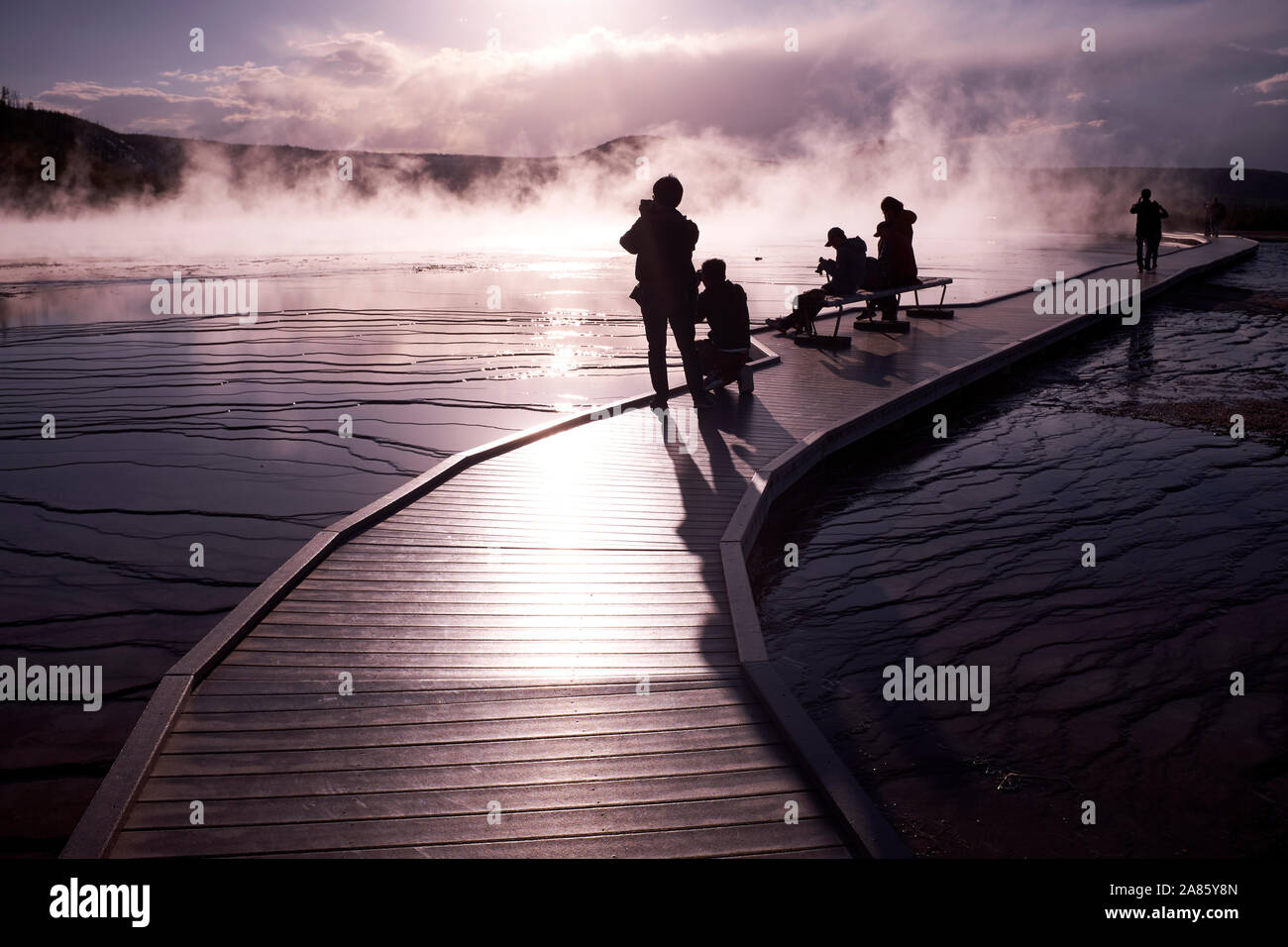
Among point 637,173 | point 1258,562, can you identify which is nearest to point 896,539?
point 1258,562

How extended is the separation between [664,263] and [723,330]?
162 cm

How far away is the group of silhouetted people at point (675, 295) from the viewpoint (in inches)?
331

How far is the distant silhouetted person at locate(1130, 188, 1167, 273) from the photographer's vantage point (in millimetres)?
21984

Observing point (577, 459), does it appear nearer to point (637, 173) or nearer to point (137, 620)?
point (137, 620)

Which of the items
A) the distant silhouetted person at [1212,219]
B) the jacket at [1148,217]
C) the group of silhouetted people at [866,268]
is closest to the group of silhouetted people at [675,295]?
the group of silhouetted people at [866,268]

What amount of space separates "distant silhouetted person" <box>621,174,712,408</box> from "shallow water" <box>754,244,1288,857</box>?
191 centimetres

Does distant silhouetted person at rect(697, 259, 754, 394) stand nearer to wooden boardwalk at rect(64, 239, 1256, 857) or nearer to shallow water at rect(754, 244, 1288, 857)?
shallow water at rect(754, 244, 1288, 857)

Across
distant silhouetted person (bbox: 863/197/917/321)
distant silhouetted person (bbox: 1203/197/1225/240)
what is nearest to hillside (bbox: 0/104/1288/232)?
distant silhouetted person (bbox: 1203/197/1225/240)

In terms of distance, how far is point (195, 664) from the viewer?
4.09 m

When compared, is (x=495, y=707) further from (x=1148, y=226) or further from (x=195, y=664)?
(x=1148, y=226)

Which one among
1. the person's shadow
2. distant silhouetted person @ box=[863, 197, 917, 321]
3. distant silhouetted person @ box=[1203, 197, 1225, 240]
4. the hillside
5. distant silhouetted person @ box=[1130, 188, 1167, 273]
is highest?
the hillside

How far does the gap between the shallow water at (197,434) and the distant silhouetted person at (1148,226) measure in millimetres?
2796

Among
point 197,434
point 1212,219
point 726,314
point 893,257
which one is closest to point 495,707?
point 726,314

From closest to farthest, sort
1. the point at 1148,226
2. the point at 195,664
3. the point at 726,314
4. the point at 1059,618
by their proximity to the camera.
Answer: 1. the point at 195,664
2. the point at 1059,618
3. the point at 726,314
4. the point at 1148,226
